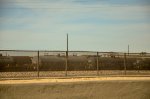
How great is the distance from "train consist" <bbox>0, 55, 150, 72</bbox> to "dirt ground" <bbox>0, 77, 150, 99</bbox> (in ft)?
31.4

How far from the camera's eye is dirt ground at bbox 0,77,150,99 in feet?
29.6

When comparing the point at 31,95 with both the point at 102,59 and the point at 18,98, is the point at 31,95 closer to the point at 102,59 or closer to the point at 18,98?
the point at 18,98

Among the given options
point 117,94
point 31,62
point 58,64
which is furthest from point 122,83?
point 58,64

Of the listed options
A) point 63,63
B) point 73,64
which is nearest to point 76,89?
point 73,64

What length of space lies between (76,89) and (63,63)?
48.5ft

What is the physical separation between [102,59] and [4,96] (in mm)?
17531

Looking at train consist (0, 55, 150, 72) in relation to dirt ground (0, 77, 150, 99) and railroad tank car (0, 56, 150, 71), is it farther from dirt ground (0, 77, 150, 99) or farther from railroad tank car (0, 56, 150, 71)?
dirt ground (0, 77, 150, 99)

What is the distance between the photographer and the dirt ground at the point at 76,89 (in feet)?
29.6

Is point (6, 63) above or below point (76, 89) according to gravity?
above

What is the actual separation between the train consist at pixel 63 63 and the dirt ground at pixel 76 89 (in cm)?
958

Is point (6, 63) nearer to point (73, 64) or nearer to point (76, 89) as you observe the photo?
point (73, 64)

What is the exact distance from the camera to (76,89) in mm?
9570

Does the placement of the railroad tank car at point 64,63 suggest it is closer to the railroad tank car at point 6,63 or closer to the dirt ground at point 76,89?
the railroad tank car at point 6,63

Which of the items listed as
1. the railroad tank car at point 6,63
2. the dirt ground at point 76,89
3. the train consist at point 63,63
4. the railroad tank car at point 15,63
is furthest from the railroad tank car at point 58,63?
the dirt ground at point 76,89
